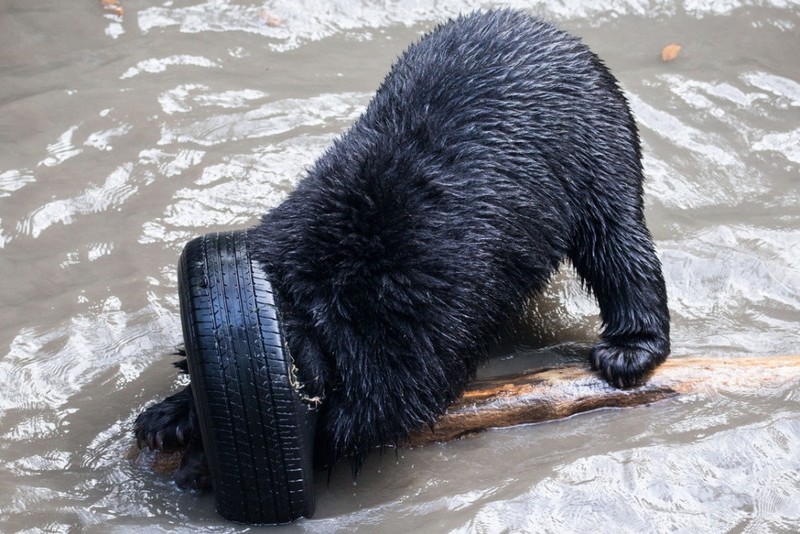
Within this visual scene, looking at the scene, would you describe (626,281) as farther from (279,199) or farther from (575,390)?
(279,199)

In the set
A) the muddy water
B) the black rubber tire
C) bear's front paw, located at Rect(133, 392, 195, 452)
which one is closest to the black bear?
bear's front paw, located at Rect(133, 392, 195, 452)

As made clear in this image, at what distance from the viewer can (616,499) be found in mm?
3457

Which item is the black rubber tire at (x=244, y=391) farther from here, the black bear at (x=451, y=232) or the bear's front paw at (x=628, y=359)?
the bear's front paw at (x=628, y=359)

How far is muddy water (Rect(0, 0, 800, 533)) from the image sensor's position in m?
3.49

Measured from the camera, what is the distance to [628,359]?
3.95 metres

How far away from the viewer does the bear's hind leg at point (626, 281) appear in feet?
13.3

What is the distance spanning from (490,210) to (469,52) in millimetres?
801

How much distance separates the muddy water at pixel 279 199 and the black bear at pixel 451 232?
32cm

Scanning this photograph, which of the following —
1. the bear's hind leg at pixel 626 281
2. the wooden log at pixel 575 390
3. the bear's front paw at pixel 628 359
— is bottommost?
the wooden log at pixel 575 390

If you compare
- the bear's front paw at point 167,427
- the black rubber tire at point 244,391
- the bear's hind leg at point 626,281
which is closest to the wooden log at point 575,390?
the bear's hind leg at point 626,281

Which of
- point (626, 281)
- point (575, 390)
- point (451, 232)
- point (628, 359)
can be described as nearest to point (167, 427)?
point (451, 232)

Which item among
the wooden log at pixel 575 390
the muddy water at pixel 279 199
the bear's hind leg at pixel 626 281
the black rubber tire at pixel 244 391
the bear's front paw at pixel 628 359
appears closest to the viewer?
the black rubber tire at pixel 244 391

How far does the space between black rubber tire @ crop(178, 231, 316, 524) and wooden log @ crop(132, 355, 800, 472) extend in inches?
28.2

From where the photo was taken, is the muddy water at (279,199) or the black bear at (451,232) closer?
the black bear at (451,232)
